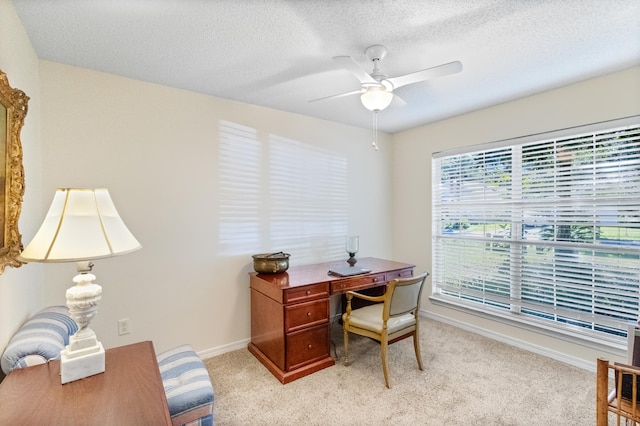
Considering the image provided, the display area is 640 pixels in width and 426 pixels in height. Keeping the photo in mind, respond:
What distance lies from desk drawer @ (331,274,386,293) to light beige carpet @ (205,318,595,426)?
63cm

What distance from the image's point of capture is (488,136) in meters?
3.16

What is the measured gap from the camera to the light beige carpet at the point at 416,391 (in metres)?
1.95

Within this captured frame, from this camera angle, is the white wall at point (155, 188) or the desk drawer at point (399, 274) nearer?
the white wall at point (155, 188)

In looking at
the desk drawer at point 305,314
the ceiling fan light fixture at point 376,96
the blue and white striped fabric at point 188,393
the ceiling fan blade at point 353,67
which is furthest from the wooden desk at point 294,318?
the ceiling fan blade at point 353,67

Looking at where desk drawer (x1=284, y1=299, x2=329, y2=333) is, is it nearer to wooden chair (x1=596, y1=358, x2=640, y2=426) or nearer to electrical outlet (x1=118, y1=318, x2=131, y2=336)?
electrical outlet (x1=118, y1=318, x2=131, y2=336)

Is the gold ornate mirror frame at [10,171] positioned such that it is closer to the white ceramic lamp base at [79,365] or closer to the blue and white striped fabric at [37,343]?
the blue and white striped fabric at [37,343]

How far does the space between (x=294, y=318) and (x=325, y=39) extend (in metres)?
2.00

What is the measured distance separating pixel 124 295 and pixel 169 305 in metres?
0.35

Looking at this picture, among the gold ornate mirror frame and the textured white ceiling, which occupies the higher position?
the textured white ceiling

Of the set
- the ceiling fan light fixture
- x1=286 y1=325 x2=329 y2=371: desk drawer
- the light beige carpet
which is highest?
the ceiling fan light fixture

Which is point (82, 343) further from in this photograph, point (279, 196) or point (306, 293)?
point (279, 196)

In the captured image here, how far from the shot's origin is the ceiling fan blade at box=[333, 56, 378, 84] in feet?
5.24

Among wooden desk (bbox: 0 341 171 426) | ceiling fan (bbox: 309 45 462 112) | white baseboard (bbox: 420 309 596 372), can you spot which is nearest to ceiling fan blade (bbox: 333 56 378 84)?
ceiling fan (bbox: 309 45 462 112)

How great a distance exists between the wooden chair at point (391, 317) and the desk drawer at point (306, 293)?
0.22 meters
